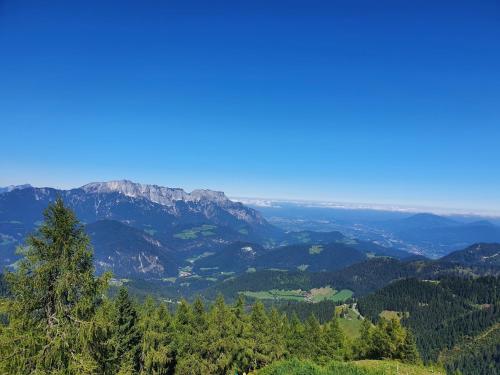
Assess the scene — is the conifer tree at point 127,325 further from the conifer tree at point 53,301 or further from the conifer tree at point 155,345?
the conifer tree at point 53,301

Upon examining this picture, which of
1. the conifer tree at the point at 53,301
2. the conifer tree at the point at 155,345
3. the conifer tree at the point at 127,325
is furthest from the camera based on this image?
the conifer tree at the point at 127,325

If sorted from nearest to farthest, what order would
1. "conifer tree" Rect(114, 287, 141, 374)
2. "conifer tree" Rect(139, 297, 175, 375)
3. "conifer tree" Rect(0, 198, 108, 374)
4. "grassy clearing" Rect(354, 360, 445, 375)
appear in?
"conifer tree" Rect(0, 198, 108, 374)
"grassy clearing" Rect(354, 360, 445, 375)
"conifer tree" Rect(139, 297, 175, 375)
"conifer tree" Rect(114, 287, 141, 374)

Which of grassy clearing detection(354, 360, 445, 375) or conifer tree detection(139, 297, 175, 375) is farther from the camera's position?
conifer tree detection(139, 297, 175, 375)

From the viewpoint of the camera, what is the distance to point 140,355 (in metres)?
49.9

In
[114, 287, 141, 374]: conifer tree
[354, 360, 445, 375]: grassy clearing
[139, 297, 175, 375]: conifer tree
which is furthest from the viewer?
[114, 287, 141, 374]: conifer tree

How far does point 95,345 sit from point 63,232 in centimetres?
681

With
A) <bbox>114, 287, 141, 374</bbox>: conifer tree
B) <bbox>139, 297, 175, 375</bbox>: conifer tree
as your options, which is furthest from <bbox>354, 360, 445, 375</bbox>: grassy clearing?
<bbox>114, 287, 141, 374</bbox>: conifer tree

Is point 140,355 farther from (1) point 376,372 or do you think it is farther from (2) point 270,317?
(1) point 376,372

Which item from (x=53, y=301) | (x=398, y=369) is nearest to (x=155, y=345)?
(x=398, y=369)

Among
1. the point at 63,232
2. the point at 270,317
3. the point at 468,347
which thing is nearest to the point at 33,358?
the point at 63,232

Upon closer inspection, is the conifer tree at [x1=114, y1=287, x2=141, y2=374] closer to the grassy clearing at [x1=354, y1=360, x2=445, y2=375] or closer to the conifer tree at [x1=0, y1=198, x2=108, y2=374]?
the grassy clearing at [x1=354, y1=360, x2=445, y2=375]

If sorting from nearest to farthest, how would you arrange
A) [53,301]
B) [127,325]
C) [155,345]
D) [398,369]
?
1. [53,301]
2. [398,369]
3. [155,345]
4. [127,325]

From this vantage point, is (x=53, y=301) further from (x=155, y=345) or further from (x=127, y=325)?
(x=155, y=345)

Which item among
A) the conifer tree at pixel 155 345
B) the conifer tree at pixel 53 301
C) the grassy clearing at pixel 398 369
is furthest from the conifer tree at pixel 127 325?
the conifer tree at pixel 53 301
